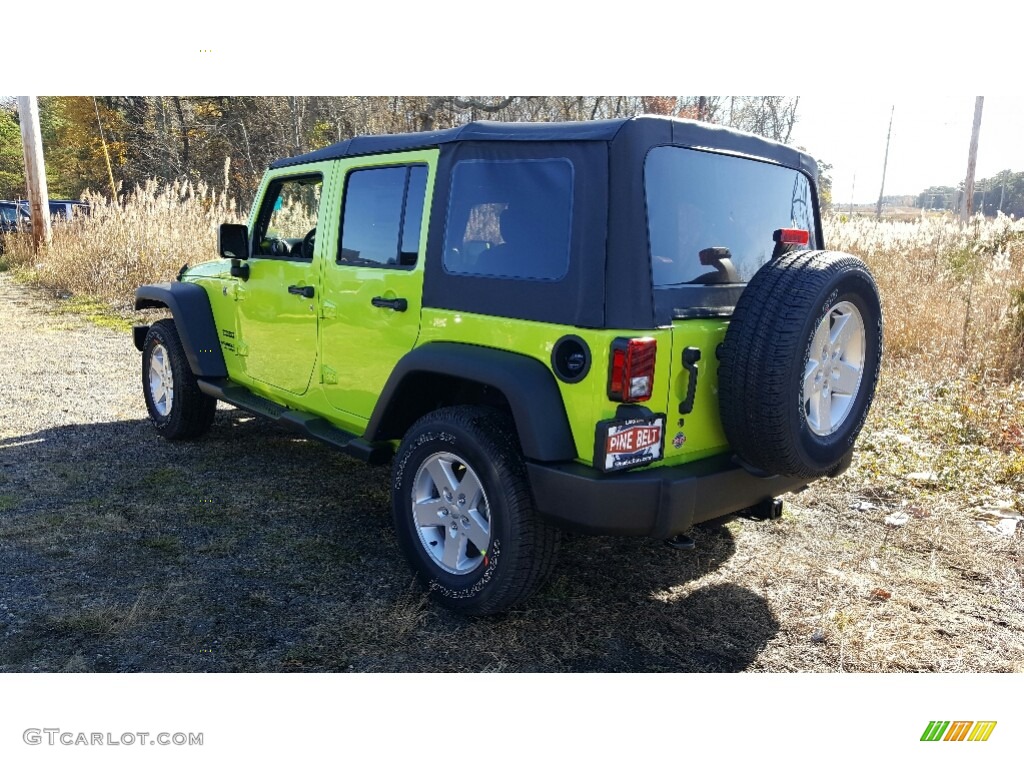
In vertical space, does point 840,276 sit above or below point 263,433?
above

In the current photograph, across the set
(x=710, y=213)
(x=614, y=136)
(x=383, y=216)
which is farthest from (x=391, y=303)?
(x=710, y=213)

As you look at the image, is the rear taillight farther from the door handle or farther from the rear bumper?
the door handle

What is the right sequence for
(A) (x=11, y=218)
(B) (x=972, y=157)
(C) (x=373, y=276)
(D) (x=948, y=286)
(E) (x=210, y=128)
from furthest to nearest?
(A) (x=11, y=218) → (E) (x=210, y=128) → (B) (x=972, y=157) → (D) (x=948, y=286) → (C) (x=373, y=276)

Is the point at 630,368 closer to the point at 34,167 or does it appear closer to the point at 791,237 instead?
the point at 791,237

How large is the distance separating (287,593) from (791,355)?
228 cm

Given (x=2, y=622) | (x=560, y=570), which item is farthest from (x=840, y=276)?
(x=2, y=622)

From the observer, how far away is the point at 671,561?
3637 millimetres

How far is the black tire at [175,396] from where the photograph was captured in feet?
16.5

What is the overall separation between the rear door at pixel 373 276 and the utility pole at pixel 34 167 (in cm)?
1335

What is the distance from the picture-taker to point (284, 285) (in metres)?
4.16

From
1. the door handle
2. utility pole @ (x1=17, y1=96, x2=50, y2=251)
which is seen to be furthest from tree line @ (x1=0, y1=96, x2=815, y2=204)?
the door handle

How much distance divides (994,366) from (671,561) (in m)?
4.67

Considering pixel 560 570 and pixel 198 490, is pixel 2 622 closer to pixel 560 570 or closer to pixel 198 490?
pixel 198 490

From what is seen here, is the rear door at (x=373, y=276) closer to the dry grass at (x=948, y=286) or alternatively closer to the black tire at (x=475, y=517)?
the black tire at (x=475, y=517)
